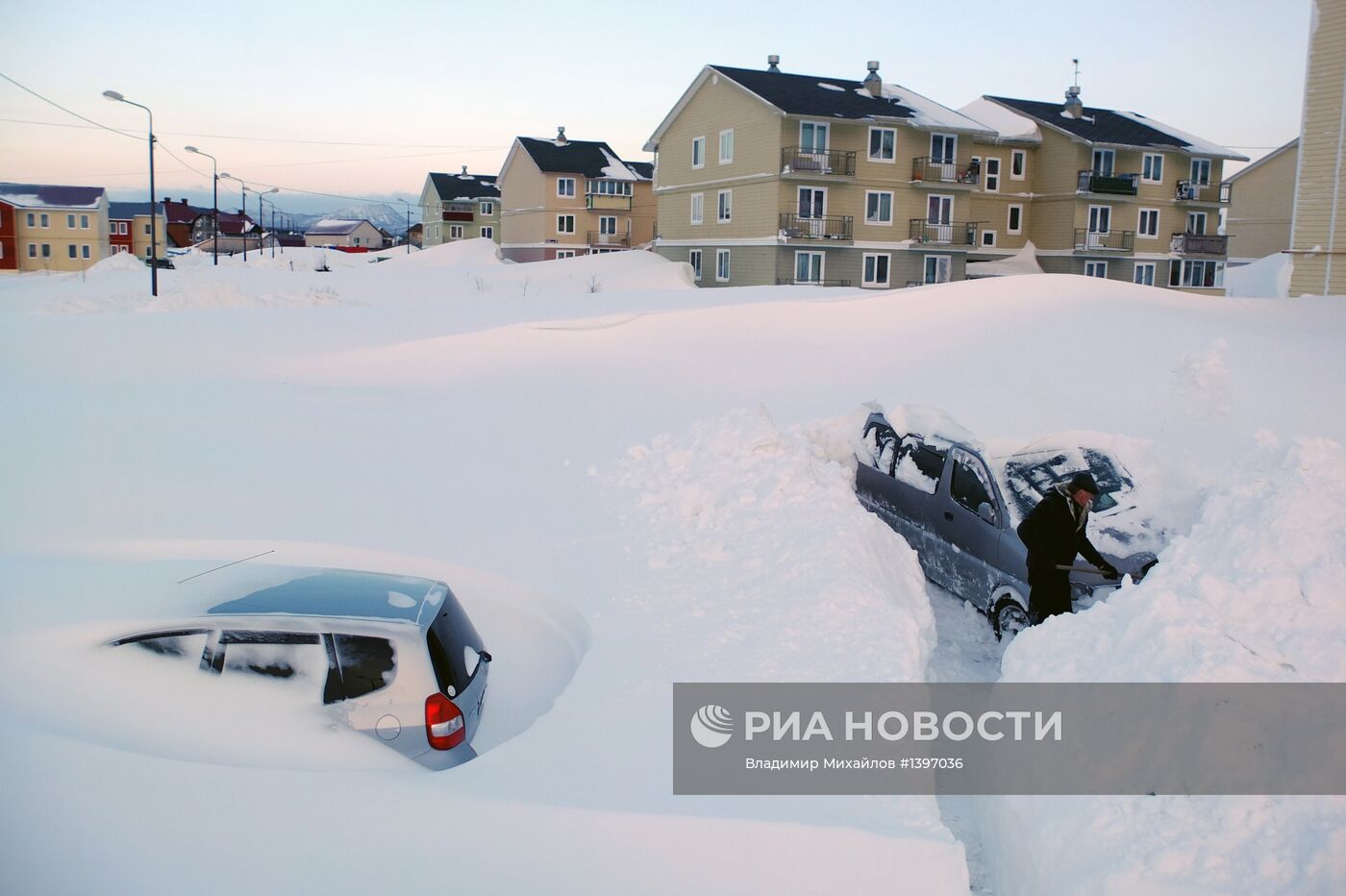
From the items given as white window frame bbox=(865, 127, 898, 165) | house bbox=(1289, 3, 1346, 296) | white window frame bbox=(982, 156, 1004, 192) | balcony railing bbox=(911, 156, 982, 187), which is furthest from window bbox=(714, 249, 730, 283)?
house bbox=(1289, 3, 1346, 296)

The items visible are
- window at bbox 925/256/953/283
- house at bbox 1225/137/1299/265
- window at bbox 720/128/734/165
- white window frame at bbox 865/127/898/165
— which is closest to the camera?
white window frame at bbox 865/127/898/165

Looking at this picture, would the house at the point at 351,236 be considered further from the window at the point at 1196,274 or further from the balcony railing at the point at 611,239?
the window at the point at 1196,274

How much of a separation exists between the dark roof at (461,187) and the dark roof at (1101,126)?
51.7 meters

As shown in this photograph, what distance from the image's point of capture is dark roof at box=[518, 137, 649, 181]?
6041cm

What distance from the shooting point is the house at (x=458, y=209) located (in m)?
87.9

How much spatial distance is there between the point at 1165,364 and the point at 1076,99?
40.7 m

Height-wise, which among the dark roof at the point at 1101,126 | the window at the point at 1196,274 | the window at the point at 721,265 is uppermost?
the dark roof at the point at 1101,126

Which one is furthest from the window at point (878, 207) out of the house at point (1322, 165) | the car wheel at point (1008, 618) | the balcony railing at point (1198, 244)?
the car wheel at point (1008, 618)

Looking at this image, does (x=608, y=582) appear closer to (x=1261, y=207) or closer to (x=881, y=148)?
(x=881, y=148)

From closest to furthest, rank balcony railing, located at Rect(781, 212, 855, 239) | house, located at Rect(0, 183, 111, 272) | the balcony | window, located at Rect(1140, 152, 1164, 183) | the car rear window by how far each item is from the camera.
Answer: the car rear window, the balcony, balcony railing, located at Rect(781, 212, 855, 239), window, located at Rect(1140, 152, 1164, 183), house, located at Rect(0, 183, 111, 272)

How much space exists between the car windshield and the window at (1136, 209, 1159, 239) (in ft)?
150

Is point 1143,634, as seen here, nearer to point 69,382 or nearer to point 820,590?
point 820,590

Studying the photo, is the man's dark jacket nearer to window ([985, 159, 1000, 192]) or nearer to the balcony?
the balcony

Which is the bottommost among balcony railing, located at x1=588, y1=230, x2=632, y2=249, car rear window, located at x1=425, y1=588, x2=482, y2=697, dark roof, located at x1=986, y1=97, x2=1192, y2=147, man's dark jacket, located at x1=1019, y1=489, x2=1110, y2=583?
car rear window, located at x1=425, y1=588, x2=482, y2=697
